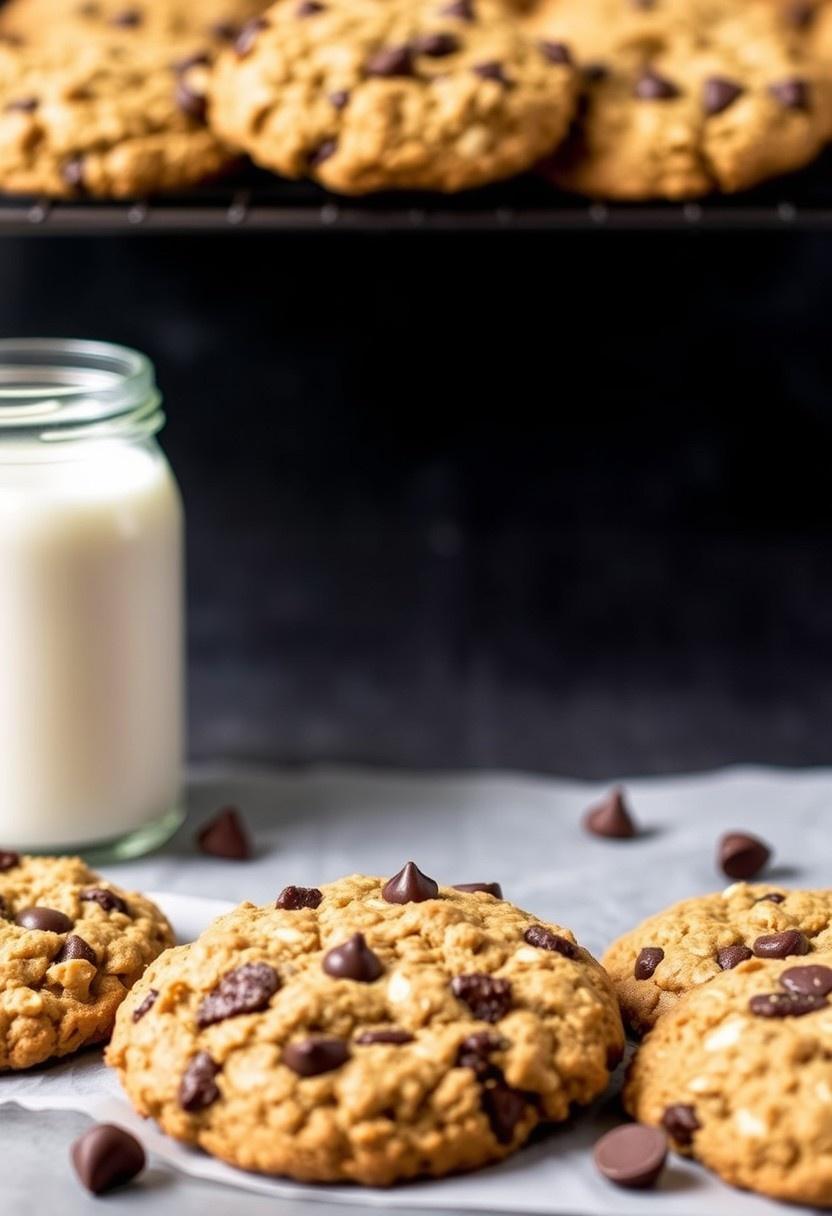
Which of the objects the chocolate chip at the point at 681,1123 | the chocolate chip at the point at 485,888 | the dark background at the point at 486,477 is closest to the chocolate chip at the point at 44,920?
the chocolate chip at the point at 485,888

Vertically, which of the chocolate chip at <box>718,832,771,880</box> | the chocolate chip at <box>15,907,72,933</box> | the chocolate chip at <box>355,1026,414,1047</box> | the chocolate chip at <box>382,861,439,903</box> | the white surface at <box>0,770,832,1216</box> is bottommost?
the white surface at <box>0,770,832,1216</box>

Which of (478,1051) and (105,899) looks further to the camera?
(105,899)

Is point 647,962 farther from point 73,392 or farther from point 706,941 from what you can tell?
point 73,392

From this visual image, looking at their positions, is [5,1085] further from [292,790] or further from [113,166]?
[113,166]

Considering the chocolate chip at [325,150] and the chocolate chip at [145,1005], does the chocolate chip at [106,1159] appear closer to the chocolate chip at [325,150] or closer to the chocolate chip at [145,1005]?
the chocolate chip at [145,1005]

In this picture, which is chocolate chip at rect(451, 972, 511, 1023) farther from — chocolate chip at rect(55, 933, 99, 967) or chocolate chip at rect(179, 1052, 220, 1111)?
chocolate chip at rect(55, 933, 99, 967)

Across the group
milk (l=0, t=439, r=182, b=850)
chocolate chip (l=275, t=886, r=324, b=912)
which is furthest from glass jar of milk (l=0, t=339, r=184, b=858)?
chocolate chip (l=275, t=886, r=324, b=912)

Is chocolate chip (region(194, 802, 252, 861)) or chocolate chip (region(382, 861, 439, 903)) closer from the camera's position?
chocolate chip (region(382, 861, 439, 903))

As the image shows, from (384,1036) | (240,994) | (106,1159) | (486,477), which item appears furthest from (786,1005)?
(486,477)
